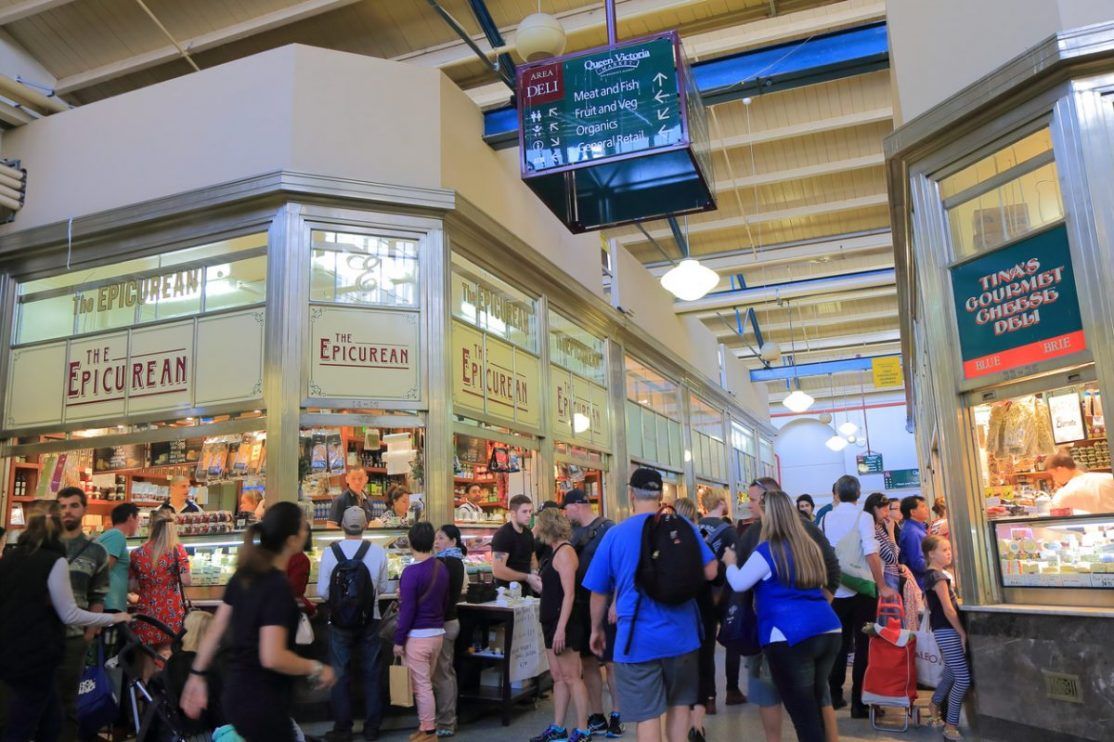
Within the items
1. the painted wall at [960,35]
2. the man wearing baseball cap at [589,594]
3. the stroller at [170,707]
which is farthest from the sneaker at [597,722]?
the painted wall at [960,35]

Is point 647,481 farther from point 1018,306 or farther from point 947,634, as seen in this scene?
point 1018,306

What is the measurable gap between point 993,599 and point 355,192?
5.95m

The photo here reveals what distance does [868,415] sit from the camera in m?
29.8

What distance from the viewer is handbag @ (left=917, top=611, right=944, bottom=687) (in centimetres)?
597

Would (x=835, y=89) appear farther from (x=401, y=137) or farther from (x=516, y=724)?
(x=516, y=724)

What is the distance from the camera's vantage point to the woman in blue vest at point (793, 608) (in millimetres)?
4156

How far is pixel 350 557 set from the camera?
6113mm

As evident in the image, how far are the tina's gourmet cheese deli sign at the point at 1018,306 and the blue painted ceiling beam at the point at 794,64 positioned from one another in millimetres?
3066

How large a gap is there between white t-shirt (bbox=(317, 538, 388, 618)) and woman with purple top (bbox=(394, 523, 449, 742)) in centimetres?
47

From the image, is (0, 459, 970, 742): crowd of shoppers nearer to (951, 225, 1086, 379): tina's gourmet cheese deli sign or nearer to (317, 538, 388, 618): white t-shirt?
(317, 538, 388, 618): white t-shirt

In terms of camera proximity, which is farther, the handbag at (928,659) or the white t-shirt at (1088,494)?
the handbag at (928,659)

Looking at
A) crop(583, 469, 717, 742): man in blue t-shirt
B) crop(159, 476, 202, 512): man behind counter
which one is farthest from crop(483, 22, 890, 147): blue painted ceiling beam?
crop(159, 476, 202, 512): man behind counter

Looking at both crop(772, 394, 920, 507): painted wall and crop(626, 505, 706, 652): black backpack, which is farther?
crop(772, 394, 920, 507): painted wall

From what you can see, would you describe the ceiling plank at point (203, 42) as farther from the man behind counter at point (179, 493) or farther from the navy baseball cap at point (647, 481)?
the navy baseball cap at point (647, 481)
